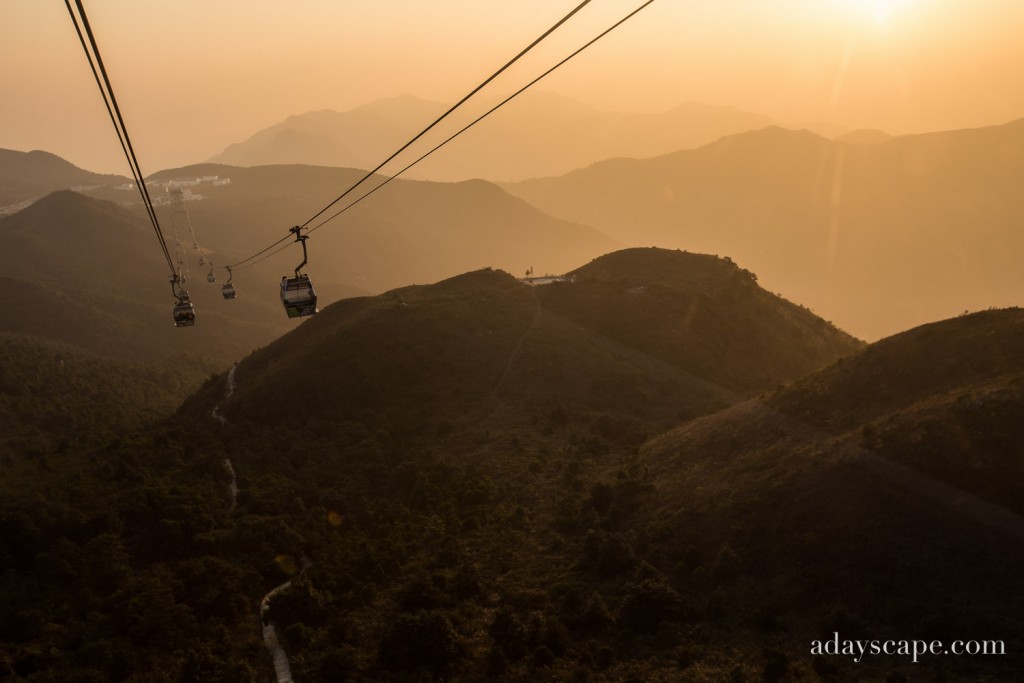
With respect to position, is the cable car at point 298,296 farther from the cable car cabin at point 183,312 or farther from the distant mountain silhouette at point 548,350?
the distant mountain silhouette at point 548,350

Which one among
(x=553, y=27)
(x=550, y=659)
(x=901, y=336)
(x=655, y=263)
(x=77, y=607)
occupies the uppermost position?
(x=655, y=263)

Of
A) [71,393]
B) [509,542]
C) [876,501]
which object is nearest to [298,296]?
[509,542]

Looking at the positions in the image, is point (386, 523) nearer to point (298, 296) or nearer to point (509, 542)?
point (509, 542)

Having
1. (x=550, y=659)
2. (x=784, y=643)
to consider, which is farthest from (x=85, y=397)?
(x=784, y=643)

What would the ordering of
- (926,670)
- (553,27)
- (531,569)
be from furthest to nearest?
(531,569) → (926,670) → (553,27)

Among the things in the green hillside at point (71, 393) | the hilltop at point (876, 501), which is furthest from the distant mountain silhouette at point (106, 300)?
the hilltop at point (876, 501)

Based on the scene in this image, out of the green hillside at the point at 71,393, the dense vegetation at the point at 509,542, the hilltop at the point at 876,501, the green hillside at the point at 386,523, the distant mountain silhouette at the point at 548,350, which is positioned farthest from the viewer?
the green hillside at the point at 71,393

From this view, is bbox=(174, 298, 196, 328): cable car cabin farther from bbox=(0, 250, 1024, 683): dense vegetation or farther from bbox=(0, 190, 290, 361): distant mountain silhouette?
bbox=(0, 190, 290, 361): distant mountain silhouette

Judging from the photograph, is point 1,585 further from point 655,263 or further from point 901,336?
point 655,263
